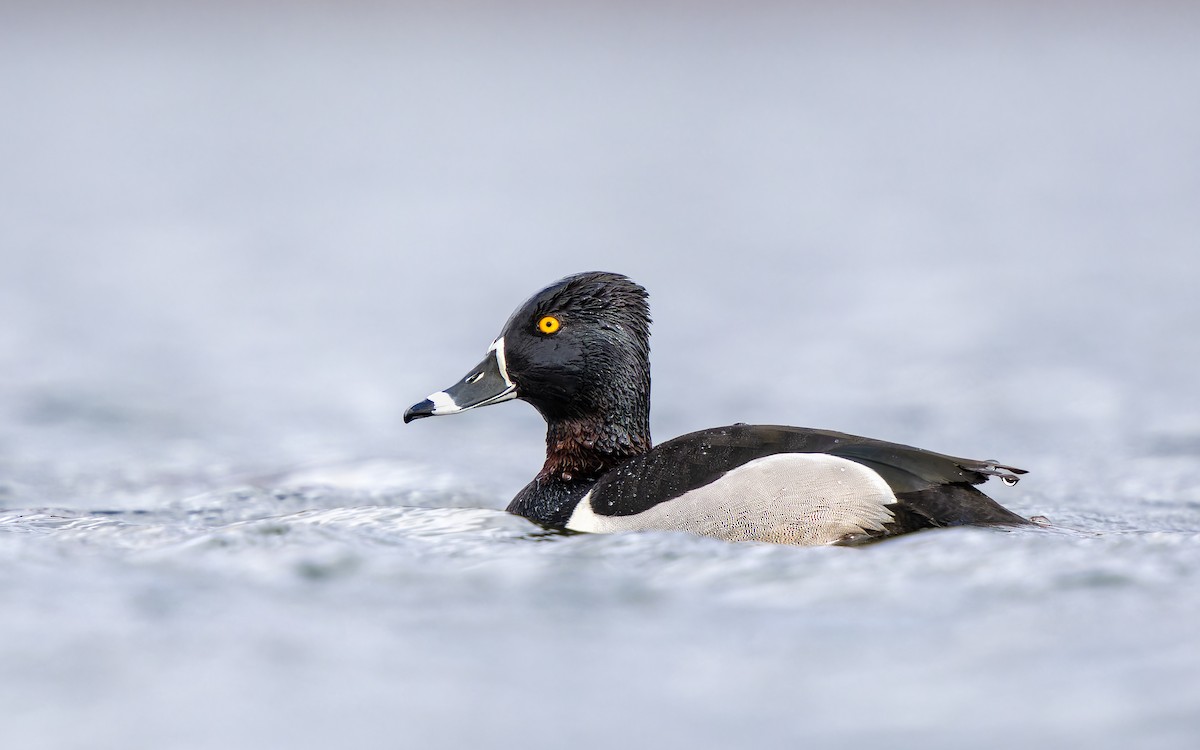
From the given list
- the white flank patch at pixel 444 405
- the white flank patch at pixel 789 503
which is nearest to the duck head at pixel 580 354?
the white flank patch at pixel 444 405

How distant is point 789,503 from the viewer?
6.50 m

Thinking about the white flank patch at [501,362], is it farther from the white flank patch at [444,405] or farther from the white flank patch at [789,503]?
the white flank patch at [789,503]

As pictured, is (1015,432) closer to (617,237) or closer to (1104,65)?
(617,237)

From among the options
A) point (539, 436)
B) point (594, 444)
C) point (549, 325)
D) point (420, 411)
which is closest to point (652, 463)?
point (594, 444)

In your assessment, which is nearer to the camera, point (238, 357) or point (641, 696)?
point (641, 696)

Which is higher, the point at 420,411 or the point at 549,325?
the point at 549,325

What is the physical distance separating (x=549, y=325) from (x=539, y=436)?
4185 mm

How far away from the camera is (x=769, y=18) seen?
3871 inches

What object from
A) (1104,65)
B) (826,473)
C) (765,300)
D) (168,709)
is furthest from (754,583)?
(1104,65)

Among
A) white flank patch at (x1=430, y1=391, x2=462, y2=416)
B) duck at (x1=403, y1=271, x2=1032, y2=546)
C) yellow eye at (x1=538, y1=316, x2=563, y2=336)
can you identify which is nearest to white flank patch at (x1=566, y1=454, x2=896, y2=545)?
duck at (x1=403, y1=271, x2=1032, y2=546)

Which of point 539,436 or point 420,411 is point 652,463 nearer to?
point 420,411

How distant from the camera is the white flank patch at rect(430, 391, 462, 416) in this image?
24.7 feet

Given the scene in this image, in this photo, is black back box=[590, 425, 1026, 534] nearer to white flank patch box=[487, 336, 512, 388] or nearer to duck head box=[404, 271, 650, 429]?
duck head box=[404, 271, 650, 429]

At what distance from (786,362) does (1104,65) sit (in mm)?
59336
